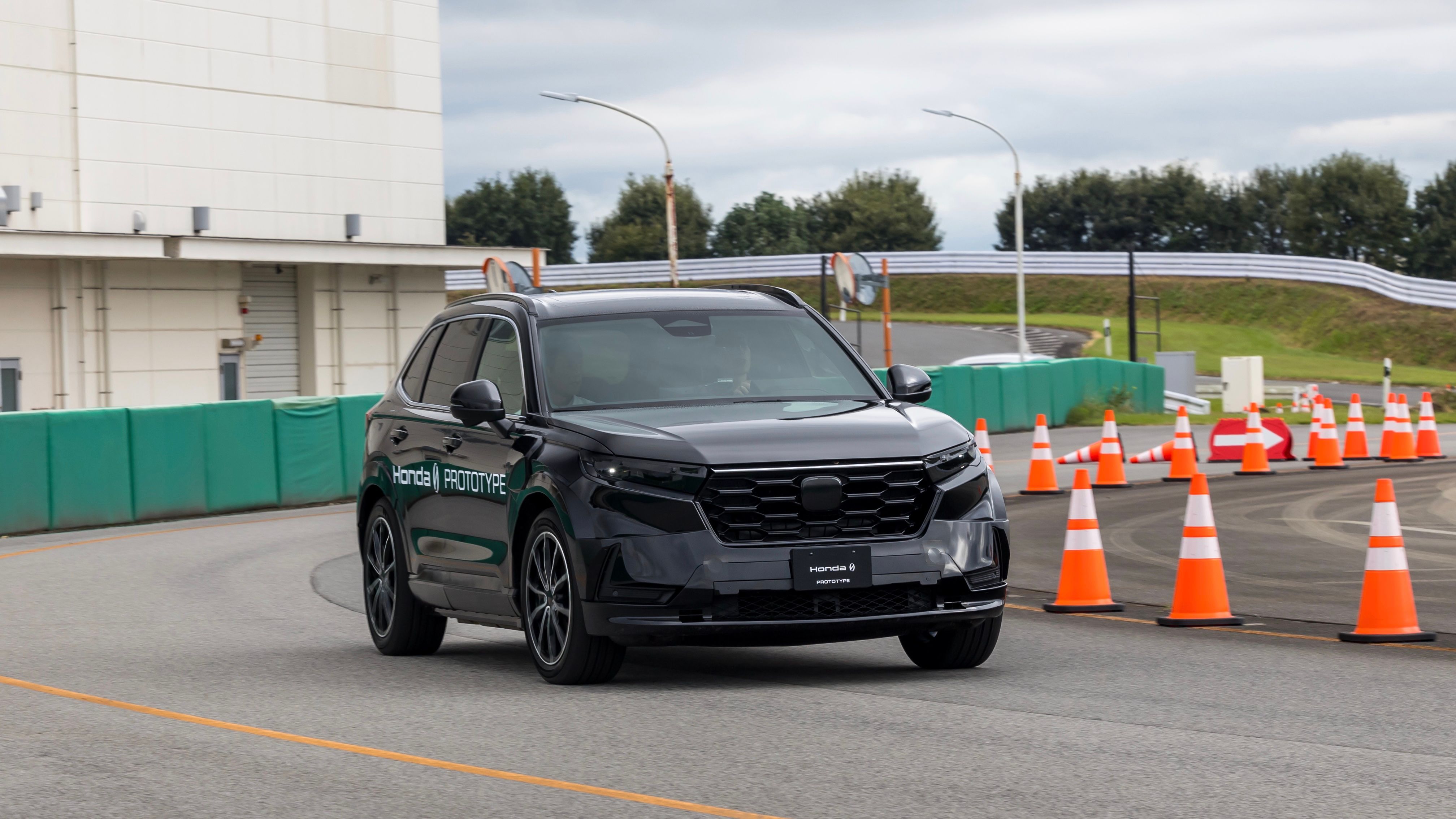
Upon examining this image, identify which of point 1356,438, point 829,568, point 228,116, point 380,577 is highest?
point 228,116

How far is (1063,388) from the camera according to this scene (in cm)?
3784

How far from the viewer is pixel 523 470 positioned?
8.47 meters

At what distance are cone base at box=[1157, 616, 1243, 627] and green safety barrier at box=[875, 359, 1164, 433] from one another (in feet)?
67.0

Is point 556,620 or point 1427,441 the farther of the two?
point 1427,441

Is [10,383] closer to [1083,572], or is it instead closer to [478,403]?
[1083,572]

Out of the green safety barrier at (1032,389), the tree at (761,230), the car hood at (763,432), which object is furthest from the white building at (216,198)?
the tree at (761,230)

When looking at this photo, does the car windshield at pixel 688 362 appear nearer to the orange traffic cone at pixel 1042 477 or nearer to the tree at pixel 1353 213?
the orange traffic cone at pixel 1042 477

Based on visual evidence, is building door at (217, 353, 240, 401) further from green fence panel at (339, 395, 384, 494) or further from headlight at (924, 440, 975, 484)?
headlight at (924, 440, 975, 484)

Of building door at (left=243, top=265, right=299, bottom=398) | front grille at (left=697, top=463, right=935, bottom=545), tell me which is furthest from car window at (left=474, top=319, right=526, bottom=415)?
building door at (left=243, top=265, right=299, bottom=398)

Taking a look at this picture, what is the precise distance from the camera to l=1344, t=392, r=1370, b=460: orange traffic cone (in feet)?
83.4

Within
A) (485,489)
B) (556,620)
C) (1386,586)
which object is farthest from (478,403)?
(1386,586)

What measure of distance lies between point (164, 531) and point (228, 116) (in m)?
16.8

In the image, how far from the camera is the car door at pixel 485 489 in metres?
8.78

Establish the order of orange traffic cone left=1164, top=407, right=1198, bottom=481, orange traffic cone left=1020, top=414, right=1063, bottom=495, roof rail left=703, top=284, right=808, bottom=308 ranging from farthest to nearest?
orange traffic cone left=1164, top=407, right=1198, bottom=481 < orange traffic cone left=1020, top=414, right=1063, bottom=495 < roof rail left=703, top=284, right=808, bottom=308
